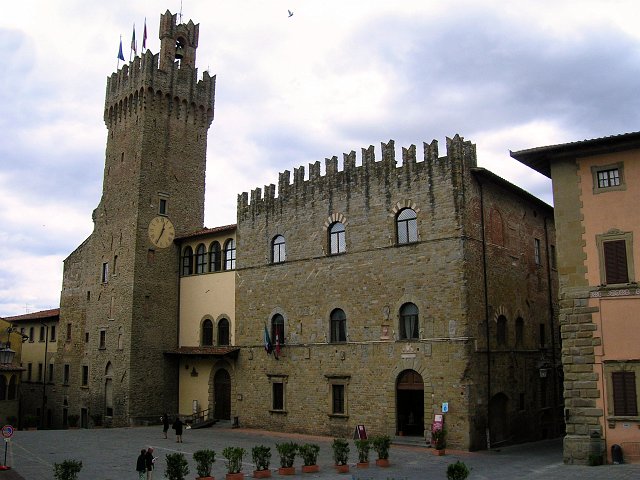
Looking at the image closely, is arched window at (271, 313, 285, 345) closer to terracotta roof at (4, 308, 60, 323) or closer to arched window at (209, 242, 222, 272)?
arched window at (209, 242, 222, 272)

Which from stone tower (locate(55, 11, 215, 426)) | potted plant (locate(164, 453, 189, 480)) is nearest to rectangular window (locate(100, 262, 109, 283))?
stone tower (locate(55, 11, 215, 426))

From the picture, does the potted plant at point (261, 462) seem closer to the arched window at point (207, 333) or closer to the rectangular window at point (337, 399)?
the rectangular window at point (337, 399)

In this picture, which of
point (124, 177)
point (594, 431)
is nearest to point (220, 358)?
point (124, 177)

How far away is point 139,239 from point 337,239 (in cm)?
1292

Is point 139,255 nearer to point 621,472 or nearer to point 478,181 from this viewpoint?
point 478,181

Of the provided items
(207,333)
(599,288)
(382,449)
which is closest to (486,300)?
(599,288)

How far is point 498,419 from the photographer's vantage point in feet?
86.8

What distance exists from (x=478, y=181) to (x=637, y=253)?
8.50 meters

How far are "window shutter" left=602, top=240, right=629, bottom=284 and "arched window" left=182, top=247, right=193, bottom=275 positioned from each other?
2407 centimetres

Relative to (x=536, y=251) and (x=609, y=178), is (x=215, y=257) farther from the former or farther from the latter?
(x=609, y=178)

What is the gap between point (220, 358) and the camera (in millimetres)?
34188

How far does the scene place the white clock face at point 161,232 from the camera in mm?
37250

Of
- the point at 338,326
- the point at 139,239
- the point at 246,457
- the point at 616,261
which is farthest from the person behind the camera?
the point at 139,239

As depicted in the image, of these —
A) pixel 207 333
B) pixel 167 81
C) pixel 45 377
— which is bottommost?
pixel 45 377
